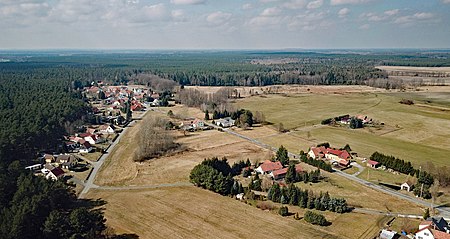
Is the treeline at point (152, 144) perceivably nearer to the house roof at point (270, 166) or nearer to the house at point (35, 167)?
the house at point (35, 167)

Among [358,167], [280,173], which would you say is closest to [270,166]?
[280,173]

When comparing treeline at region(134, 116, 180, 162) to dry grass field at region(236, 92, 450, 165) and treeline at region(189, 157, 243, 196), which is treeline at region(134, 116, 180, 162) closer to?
treeline at region(189, 157, 243, 196)

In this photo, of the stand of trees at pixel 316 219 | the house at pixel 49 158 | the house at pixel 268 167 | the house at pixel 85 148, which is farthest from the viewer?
the house at pixel 85 148

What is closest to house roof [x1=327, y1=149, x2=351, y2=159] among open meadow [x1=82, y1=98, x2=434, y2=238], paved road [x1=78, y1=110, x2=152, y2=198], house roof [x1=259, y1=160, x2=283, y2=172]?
open meadow [x1=82, y1=98, x2=434, y2=238]

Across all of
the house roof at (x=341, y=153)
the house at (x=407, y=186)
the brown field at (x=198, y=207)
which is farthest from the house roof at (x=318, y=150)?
the house at (x=407, y=186)

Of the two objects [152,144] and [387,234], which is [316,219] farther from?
[152,144]

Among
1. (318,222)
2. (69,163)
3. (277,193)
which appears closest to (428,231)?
(318,222)

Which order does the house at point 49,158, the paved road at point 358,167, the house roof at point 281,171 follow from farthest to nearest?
the house at point 49,158
the paved road at point 358,167
the house roof at point 281,171
